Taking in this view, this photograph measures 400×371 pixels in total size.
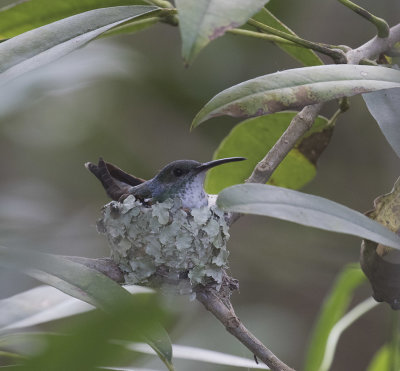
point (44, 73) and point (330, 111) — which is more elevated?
point (44, 73)

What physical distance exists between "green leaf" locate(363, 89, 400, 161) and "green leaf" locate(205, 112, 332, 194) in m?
0.51

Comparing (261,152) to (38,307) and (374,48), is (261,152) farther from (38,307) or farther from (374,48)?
(38,307)

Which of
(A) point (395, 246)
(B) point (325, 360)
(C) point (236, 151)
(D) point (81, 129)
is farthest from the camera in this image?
(D) point (81, 129)

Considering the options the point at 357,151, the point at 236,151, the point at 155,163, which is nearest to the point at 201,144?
the point at 155,163

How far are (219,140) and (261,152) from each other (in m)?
2.11

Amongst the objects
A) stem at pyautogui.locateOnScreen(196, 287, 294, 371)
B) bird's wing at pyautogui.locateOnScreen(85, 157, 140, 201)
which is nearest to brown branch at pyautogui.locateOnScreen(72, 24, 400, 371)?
stem at pyautogui.locateOnScreen(196, 287, 294, 371)

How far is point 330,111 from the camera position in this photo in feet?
13.6

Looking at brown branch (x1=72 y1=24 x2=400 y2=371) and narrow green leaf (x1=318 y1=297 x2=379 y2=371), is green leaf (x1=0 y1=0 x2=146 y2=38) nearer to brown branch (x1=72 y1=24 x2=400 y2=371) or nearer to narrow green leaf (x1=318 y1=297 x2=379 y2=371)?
brown branch (x1=72 y1=24 x2=400 y2=371)

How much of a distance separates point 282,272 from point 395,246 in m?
2.98

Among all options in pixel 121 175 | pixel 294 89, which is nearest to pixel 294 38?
pixel 294 89

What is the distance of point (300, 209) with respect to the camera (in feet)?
3.16

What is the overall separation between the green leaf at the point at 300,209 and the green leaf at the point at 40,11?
0.66 m

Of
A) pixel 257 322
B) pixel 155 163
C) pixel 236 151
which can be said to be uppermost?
pixel 236 151

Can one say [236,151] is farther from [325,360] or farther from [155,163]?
[155,163]
